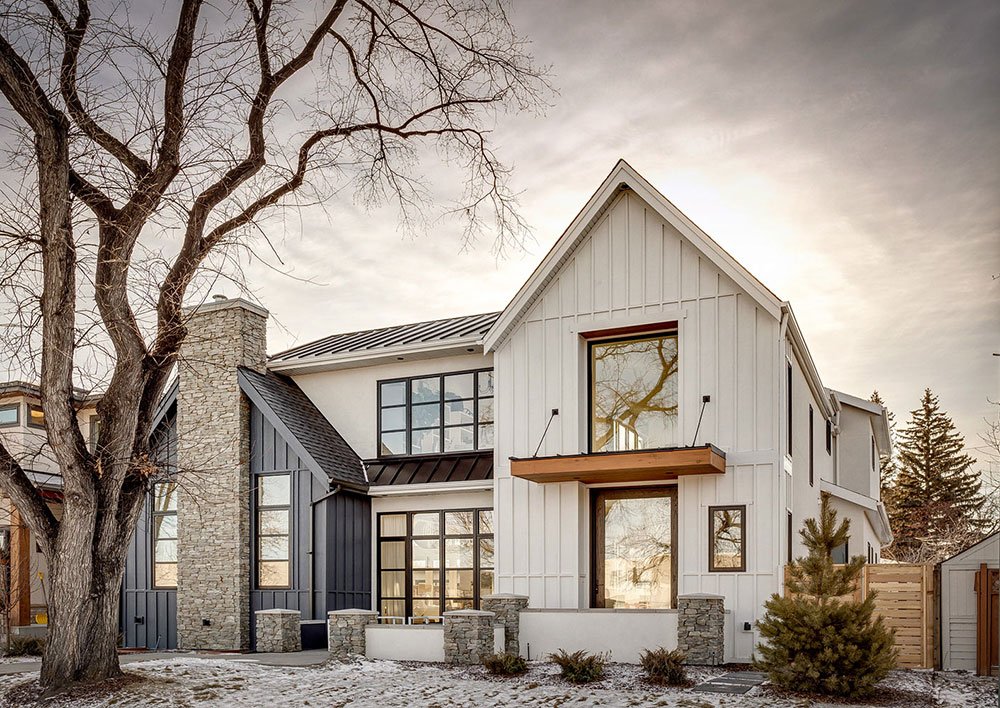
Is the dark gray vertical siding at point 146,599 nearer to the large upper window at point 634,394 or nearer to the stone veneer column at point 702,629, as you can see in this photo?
the large upper window at point 634,394

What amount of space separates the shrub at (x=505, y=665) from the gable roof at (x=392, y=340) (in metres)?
6.41

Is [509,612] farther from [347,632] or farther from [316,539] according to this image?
[316,539]

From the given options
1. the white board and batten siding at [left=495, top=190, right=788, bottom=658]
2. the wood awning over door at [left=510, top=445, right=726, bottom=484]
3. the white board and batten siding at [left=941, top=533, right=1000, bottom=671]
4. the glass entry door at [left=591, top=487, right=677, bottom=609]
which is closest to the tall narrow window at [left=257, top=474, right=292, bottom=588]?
the white board and batten siding at [left=495, top=190, right=788, bottom=658]

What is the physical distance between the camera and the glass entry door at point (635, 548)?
1544cm

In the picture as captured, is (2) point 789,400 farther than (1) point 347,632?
Yes

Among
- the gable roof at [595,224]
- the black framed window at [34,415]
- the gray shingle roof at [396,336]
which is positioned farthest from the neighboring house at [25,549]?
the gable roof at [595,224]

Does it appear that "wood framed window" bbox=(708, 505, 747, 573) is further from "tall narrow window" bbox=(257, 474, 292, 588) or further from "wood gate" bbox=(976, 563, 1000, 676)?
"tall narrow window" bbox=(257, 474, 292, 588)

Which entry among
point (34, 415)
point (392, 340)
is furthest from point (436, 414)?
point (34, 415)

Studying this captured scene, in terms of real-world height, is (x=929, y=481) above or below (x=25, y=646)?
above

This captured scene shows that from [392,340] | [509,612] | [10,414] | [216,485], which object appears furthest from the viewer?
[10,414]

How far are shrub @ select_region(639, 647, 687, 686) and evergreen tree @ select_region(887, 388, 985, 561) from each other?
108 feet

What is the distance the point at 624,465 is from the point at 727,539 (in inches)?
75.2

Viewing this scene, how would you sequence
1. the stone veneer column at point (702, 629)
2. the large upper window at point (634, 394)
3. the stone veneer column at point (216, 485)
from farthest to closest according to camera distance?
the stone veneer column at point (216, 485)
the large upper window at point (634, 394)
the stone veneer column at point (702, 629)

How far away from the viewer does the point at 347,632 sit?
14750mm
